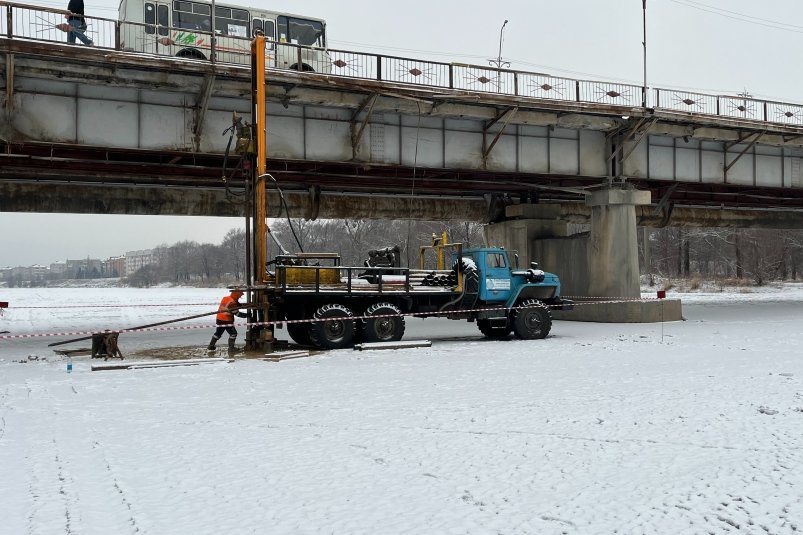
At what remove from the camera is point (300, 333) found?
19094 millimetres

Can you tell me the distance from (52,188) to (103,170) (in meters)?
3.59

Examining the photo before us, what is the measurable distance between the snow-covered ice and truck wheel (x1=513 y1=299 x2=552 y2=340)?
5650 mm

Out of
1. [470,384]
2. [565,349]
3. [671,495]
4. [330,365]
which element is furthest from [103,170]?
[671,495]

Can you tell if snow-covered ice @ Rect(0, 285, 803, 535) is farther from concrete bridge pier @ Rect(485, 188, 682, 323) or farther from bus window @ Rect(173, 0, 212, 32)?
bus window @ Rect(173, 0, 212, 32)

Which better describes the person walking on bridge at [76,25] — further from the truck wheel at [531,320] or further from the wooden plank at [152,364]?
the truck wheel at [531,320]

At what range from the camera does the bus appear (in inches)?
1016

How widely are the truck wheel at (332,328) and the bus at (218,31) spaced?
35.3 feet

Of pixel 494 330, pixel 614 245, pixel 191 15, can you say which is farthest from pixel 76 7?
pixel 614 245

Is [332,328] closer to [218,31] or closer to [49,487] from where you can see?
[49,487]

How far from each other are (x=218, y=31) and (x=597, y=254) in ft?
55.9

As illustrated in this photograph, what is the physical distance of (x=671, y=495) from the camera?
6.26 meters

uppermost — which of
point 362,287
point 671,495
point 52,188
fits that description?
point 52,188

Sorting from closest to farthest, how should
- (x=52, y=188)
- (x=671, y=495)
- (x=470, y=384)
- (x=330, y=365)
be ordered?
(x=671, y=495) < (x=470, y=384) < (x=330, y=365) < (x=52, y=188)

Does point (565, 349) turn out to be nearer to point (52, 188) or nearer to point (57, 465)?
point (57, 465)
